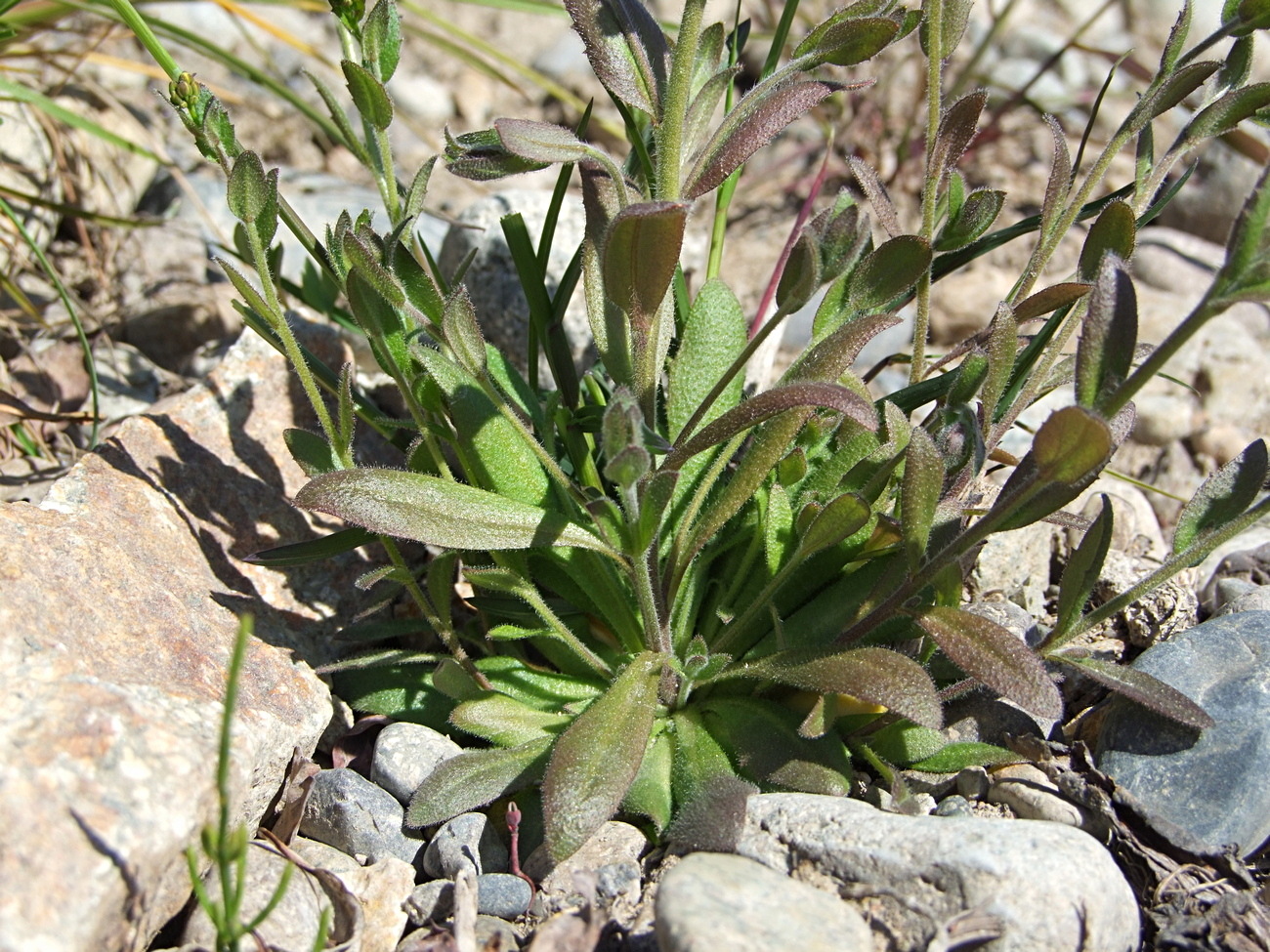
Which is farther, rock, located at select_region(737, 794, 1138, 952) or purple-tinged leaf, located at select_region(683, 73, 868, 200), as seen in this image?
purple-tinged leaf, located at select_region(683, 73, 868, 200)

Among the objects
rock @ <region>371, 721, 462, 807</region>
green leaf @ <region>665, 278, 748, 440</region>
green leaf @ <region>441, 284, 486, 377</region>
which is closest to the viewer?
green leaf @ <region>441, 284, 486, 377</region>

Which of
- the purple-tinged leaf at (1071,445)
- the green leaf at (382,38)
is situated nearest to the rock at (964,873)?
the purple-tinged leaf at (1071,445)

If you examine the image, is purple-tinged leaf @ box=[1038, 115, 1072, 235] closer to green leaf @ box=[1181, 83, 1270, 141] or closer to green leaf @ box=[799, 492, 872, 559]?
green leaf @ box=[1181, 83, 1270, 141]

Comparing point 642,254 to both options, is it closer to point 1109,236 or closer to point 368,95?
point 368,95

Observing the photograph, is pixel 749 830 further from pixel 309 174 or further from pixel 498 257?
pixel 309 174

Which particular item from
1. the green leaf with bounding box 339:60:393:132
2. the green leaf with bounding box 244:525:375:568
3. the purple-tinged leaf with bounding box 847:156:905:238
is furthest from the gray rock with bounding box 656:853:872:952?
the green leaf with bounding box 339:60:393:132

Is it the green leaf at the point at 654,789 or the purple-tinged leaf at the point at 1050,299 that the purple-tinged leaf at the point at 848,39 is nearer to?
the purple-tinged leaf at the point at 1050,299

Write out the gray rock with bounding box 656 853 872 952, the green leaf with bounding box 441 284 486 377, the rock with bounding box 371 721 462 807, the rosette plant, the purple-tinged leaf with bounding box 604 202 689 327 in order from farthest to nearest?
the rock with bounding box 371 721 462 807, the green leaf with bounding box 441 284 486 377, the rosette plant, the purple-tinged leaf with bounding box 604 202 689 327, the gray rock with bounding box 656 853 872 952
